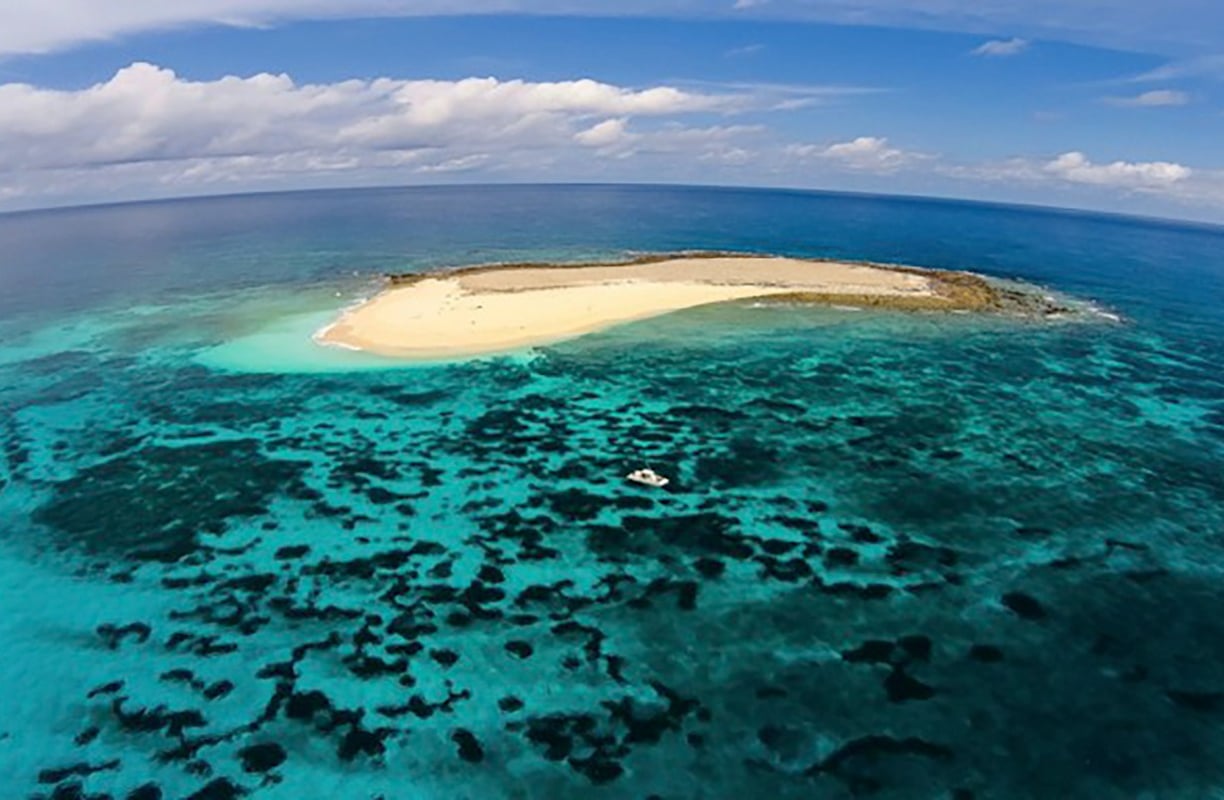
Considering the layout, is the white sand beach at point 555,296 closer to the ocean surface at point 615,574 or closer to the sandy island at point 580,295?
the sandy island at point 580,295

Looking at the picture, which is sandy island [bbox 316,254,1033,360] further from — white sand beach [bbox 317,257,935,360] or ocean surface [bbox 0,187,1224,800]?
ocean surface [bbox 0,187,1224,800]

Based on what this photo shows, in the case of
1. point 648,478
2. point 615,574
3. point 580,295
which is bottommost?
point 615,574

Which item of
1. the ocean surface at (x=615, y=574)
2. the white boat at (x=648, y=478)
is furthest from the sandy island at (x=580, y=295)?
the white boat at (x=648, y=478)

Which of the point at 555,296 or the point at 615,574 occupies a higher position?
the point at 555,296

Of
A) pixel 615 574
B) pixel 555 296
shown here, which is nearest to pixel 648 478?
pixel 615 574

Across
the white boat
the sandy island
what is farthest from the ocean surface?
the sandy island

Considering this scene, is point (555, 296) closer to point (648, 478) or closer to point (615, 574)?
point (648, 478)

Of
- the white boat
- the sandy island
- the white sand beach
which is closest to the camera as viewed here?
the white boat

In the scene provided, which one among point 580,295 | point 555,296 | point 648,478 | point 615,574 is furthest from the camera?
point 580,295
